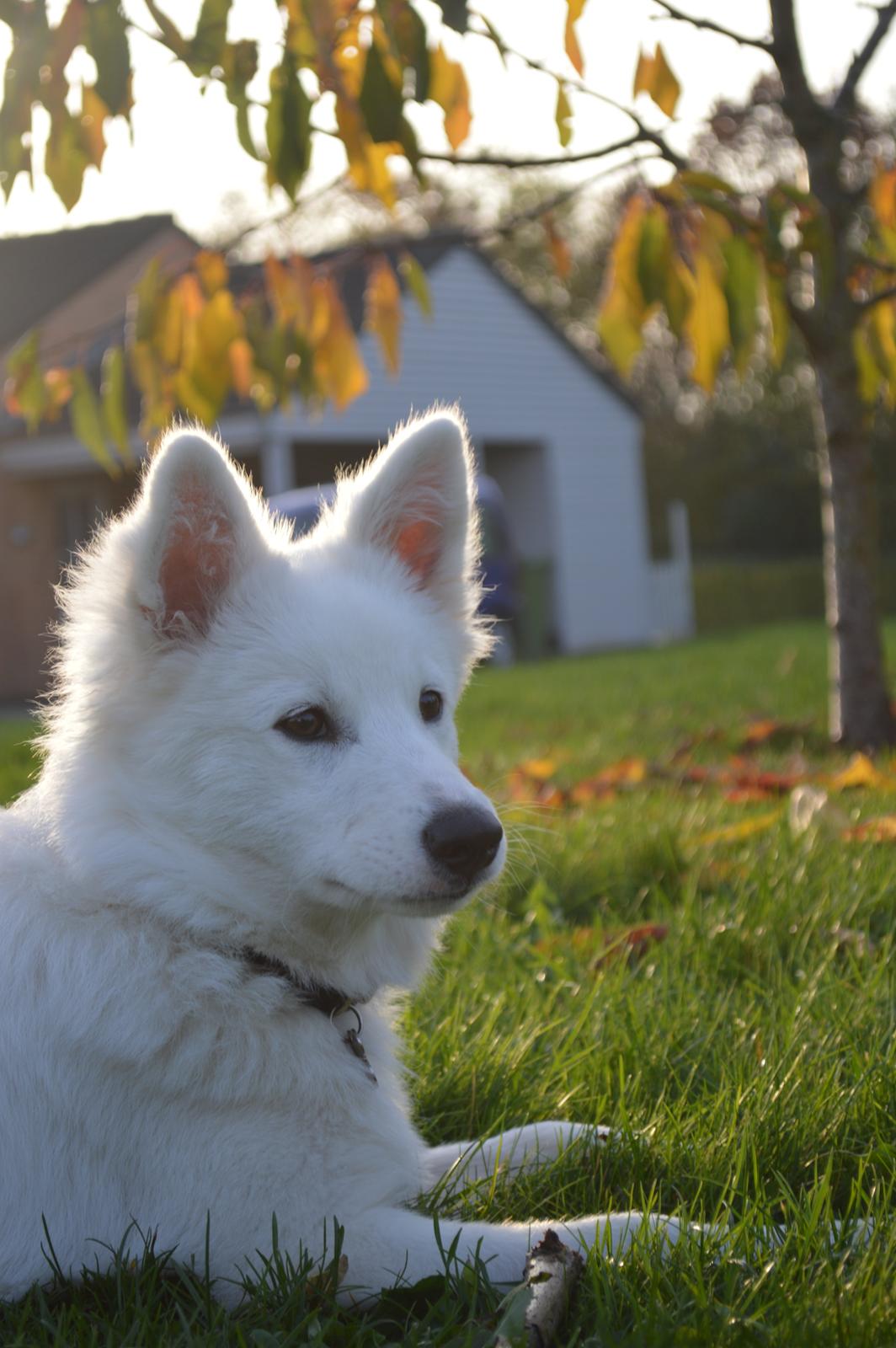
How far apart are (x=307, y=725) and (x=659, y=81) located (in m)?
2.89

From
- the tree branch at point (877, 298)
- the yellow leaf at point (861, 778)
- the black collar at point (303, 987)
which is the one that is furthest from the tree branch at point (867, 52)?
the black collar at point (303, 987)

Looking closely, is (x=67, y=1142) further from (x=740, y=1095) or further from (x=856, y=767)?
(x=856, y=767)

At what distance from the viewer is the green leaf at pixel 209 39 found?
3.85 m

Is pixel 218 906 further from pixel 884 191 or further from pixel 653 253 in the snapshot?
pixel 884 191

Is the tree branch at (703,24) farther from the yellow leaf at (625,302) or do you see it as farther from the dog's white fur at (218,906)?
the dog's white fur at (218,906)

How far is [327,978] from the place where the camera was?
264 centimetres

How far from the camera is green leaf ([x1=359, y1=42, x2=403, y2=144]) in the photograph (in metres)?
3.87

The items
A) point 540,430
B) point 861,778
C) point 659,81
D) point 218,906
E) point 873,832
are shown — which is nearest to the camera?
point 218,906

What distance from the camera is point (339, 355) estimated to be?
219 inches

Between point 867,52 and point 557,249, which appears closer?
point 557,249

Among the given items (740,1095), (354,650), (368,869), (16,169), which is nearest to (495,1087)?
(740,1095)

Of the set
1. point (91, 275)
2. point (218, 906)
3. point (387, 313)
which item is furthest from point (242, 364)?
point (91, 275)

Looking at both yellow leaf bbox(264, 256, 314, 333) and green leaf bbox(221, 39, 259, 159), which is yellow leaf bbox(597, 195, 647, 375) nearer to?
yellow leaf bbox(264, 256, 314, 333)

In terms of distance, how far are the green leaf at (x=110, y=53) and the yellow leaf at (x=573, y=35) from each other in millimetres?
1267
